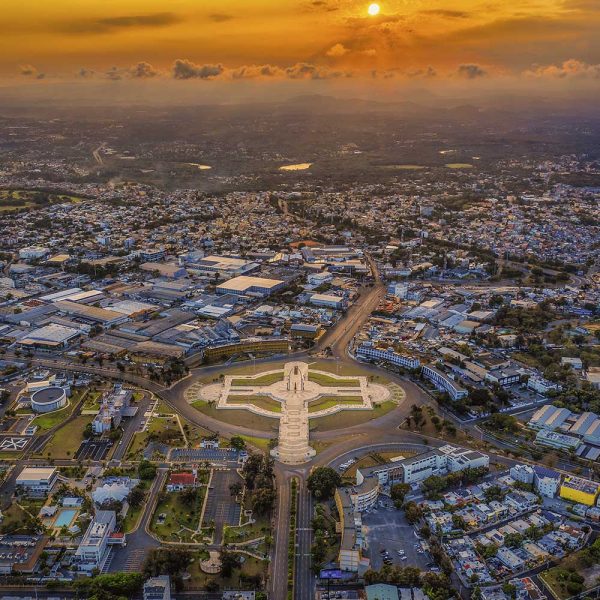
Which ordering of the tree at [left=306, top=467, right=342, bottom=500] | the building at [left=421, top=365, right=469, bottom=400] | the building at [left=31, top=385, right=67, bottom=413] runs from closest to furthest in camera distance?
the tree at [left=306, top=467, right=342, bottom=500], the building at [left=31, top=385, right=67, bottom=413], the building at [left=421, top=365, right=469, bottom=400]

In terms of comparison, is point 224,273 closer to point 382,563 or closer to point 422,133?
point 382,563

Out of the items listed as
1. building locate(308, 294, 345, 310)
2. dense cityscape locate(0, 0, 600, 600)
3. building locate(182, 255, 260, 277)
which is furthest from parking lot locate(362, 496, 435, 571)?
building locate(182, 255, 260, 277)

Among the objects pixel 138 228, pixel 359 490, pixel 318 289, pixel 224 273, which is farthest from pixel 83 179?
pixel 359 490

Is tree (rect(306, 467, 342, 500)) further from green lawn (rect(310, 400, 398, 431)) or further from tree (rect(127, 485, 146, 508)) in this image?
tree (rect(127, 485, 146, 508))

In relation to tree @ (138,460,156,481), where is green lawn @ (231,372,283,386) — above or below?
below

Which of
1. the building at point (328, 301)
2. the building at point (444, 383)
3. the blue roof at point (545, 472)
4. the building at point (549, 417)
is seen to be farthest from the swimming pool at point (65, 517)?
the building at point (328, 301)
